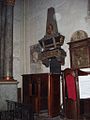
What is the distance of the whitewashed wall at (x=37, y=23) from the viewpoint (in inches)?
352

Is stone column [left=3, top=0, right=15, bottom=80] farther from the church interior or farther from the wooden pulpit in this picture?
the wooden pulpit

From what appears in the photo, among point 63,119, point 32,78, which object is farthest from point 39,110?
point 63,119

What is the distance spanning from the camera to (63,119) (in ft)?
21.9

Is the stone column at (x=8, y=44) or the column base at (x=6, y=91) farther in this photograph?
the stone column at (x=8, y=44)

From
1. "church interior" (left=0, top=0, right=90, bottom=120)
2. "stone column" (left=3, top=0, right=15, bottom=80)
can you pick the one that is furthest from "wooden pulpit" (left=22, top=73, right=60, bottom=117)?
"stone column" (left=3, top=0, right=15, bottom=80)

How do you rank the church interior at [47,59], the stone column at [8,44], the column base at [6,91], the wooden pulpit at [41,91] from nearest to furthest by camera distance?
the church interior at [47,59], the wooden pulpit at [41,91], the column base at [6,91], the stone column at [8,44]

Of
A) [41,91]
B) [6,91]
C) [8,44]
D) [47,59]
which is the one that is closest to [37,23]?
[8,44]

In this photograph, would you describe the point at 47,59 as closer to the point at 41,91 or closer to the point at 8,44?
the point at 41,91

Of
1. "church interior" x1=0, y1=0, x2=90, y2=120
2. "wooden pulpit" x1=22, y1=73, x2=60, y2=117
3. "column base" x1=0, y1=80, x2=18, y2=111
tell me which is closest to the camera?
"church interior" x1=0, y1=0, x2=90, y2=120

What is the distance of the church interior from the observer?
6.66 m

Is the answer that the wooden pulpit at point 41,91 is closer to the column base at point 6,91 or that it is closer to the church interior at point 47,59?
the church interior at point 47,59

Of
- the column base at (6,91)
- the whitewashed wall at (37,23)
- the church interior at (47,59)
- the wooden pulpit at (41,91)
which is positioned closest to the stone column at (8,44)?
the church interior at (47,59)

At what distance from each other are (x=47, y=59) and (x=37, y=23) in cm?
225

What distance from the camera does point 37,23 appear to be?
38.1ft
